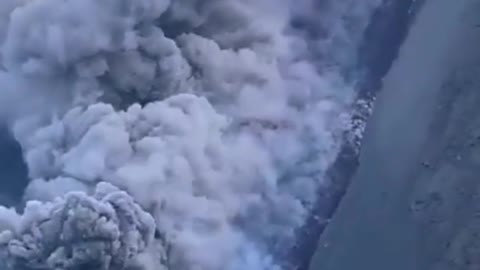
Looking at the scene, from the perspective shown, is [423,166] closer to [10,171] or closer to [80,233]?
[80,233]

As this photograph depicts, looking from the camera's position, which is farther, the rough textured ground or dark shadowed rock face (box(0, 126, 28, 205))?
dark shadowed rock face (box(0, 126, 28, 205))

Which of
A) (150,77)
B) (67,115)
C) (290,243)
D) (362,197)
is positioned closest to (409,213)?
(362,197)

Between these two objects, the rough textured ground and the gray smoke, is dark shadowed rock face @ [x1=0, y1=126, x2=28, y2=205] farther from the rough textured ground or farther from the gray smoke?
the rough textured ground

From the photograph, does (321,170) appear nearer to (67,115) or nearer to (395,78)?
(395,78)

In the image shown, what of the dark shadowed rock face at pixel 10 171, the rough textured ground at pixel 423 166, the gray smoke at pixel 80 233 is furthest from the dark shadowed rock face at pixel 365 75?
the dark shadowed rock face at pixel 10 171

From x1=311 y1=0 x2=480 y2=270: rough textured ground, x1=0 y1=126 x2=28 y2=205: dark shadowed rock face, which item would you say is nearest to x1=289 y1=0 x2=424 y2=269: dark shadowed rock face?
x1=311 y1=0 x2=480 y2=270: rough textured ground

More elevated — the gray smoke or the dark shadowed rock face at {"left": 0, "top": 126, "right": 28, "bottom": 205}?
the dark shadowed rock face at {"left": 0, "top": 126, "right": 28, "bottom": 205}
